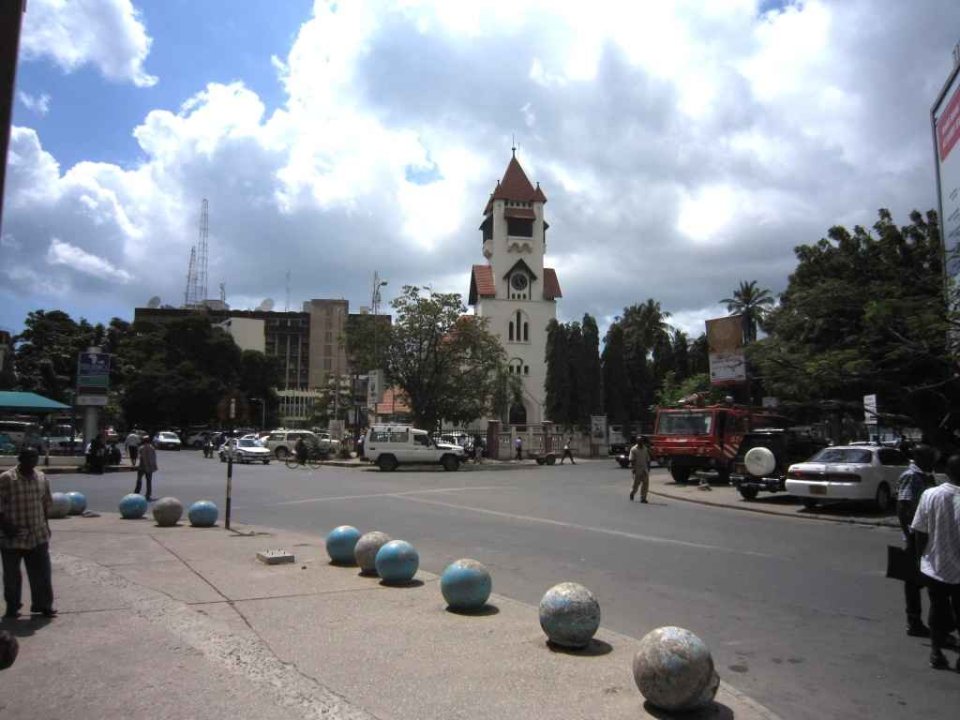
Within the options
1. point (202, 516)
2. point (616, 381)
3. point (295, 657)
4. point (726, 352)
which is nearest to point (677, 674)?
point (295, 657)

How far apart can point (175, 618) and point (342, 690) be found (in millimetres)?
2483

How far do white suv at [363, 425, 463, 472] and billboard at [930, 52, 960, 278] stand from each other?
74.5 ft

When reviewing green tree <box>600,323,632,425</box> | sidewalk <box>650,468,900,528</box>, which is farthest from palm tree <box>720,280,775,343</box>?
sidewalk <box>650,468,900,528</box>

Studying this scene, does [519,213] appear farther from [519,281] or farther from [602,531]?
[602,531]

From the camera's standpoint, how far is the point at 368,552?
28.6 ft

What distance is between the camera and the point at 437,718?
4.37 meters

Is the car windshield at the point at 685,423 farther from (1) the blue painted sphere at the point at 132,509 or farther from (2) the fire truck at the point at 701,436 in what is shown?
(1) the blue painted sphere at the point at 132,509

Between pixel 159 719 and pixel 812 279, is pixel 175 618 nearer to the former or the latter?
pixel 159 719

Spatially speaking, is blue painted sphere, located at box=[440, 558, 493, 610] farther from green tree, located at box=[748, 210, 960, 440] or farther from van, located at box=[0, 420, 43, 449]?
van, located at box=[0, 420, 43, 449]

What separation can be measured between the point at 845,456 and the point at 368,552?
44.2 feet

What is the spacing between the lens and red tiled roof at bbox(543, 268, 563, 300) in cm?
7439

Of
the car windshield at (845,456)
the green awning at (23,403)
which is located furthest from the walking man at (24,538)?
the green awning at (23,403)

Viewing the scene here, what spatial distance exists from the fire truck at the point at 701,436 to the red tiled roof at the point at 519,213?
4853 cm

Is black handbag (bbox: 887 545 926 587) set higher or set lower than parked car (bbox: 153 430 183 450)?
lower
